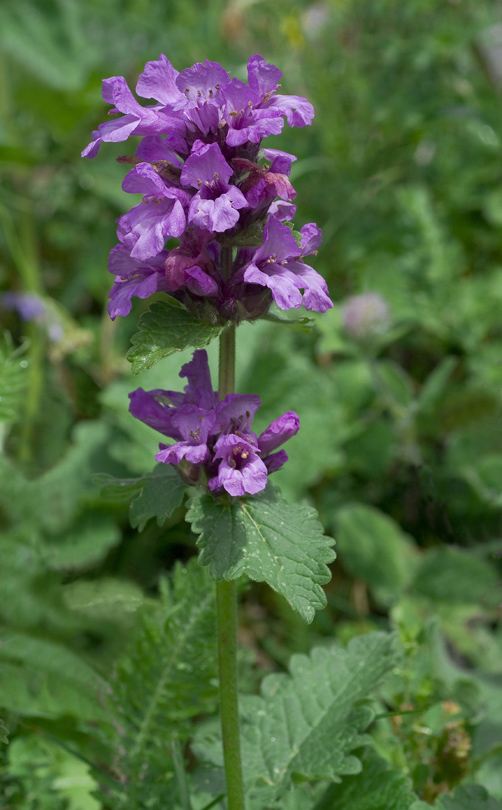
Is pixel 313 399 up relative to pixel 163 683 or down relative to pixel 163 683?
up

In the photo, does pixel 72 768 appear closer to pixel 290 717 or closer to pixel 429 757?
pixel 290 717

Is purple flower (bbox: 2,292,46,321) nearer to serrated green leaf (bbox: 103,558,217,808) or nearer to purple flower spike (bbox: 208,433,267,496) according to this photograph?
serrated green leaf (bbox: 103,558,217,808)

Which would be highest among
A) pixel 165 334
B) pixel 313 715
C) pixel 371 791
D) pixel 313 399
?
pixel 313 399

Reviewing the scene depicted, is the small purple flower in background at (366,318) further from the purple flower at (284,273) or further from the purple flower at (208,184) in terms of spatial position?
the purple flower at (208,184)

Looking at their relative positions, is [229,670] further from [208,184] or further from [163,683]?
[208,184]

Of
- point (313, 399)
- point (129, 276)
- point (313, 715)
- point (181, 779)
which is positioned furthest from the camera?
point (313, 399)

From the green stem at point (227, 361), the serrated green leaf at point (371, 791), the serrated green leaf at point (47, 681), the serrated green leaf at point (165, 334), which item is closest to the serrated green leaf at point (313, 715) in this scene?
the serrated green leaf at point (371, 791)

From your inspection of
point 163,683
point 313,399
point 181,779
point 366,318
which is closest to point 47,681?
point 163,683

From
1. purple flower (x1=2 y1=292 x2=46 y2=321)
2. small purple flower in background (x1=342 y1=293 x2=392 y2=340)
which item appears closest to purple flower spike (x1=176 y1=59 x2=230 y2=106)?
small purple flower in background (x1=342 y1=293 x2=392 y2=340)
